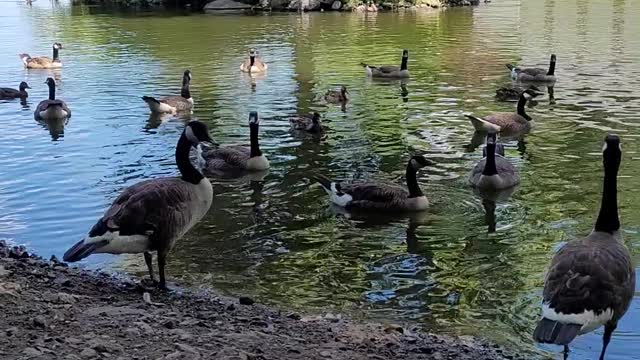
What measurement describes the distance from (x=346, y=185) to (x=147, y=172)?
457 centimetres

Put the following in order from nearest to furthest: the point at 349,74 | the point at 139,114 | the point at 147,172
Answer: the point at 147,172
the point at 139,114
the point at 349,74

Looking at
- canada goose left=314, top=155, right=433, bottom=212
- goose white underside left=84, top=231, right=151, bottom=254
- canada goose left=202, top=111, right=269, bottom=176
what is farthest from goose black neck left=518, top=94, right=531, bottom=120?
goose white underside left=84, top=231, right=151, bottom=254

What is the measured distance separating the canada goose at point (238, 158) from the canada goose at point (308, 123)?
2.80 meters

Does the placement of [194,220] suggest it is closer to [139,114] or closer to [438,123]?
[438,123]

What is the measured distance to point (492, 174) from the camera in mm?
14352

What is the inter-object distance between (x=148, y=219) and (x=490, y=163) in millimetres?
8011

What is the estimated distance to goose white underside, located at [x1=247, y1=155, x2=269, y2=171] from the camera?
1593cm

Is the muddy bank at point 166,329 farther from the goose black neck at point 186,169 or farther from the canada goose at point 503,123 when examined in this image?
the canada goose at point 503,123

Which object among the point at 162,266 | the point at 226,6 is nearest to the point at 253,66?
the point at 162,266

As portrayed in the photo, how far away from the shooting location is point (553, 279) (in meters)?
6.58

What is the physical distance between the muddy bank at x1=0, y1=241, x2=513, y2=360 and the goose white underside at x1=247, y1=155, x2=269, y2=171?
22.8 feet

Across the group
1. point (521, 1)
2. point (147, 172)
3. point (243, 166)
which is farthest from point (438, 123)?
point (521, 1)

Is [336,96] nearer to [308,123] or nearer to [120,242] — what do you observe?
[308,123]

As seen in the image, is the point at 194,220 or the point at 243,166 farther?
the point at 243,166
